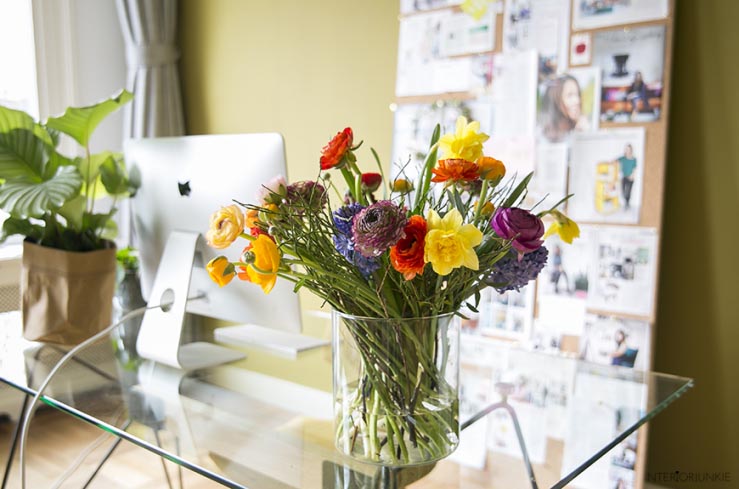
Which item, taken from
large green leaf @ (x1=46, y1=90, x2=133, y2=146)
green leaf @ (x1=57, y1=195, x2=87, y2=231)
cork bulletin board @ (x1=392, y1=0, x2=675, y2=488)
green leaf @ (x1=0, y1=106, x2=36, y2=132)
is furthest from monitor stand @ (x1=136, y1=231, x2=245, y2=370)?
cork bulletin board @ (x1=392, y1=0, x2=675, y2=488)

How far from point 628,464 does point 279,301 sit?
3.71 ft

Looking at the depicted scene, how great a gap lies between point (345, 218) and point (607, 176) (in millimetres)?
1384

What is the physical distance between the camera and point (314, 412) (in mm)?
1144

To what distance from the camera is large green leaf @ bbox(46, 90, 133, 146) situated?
5.26 feet

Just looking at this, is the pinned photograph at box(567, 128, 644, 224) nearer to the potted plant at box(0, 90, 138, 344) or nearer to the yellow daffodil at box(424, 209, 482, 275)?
the potted plant at box(0, 90, 138, 344)

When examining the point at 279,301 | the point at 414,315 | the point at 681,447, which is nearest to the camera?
the point at 414,315

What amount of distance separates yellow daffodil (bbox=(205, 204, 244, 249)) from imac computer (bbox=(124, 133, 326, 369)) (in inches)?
16.0

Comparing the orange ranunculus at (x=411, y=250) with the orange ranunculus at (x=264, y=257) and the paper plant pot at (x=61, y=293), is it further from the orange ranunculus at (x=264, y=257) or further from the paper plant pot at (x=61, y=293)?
the paper plant pot at (x=61, y=293)

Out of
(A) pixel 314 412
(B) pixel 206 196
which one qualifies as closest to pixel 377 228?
(A) pixel 314 412

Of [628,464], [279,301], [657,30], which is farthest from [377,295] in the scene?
[657,30]

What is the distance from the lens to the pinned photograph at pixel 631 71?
6.26ft

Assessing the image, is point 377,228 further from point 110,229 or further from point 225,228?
point 110,229

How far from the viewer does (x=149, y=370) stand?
1373 millimetres

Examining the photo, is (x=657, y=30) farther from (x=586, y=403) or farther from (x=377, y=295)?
(x=377, y=295)
